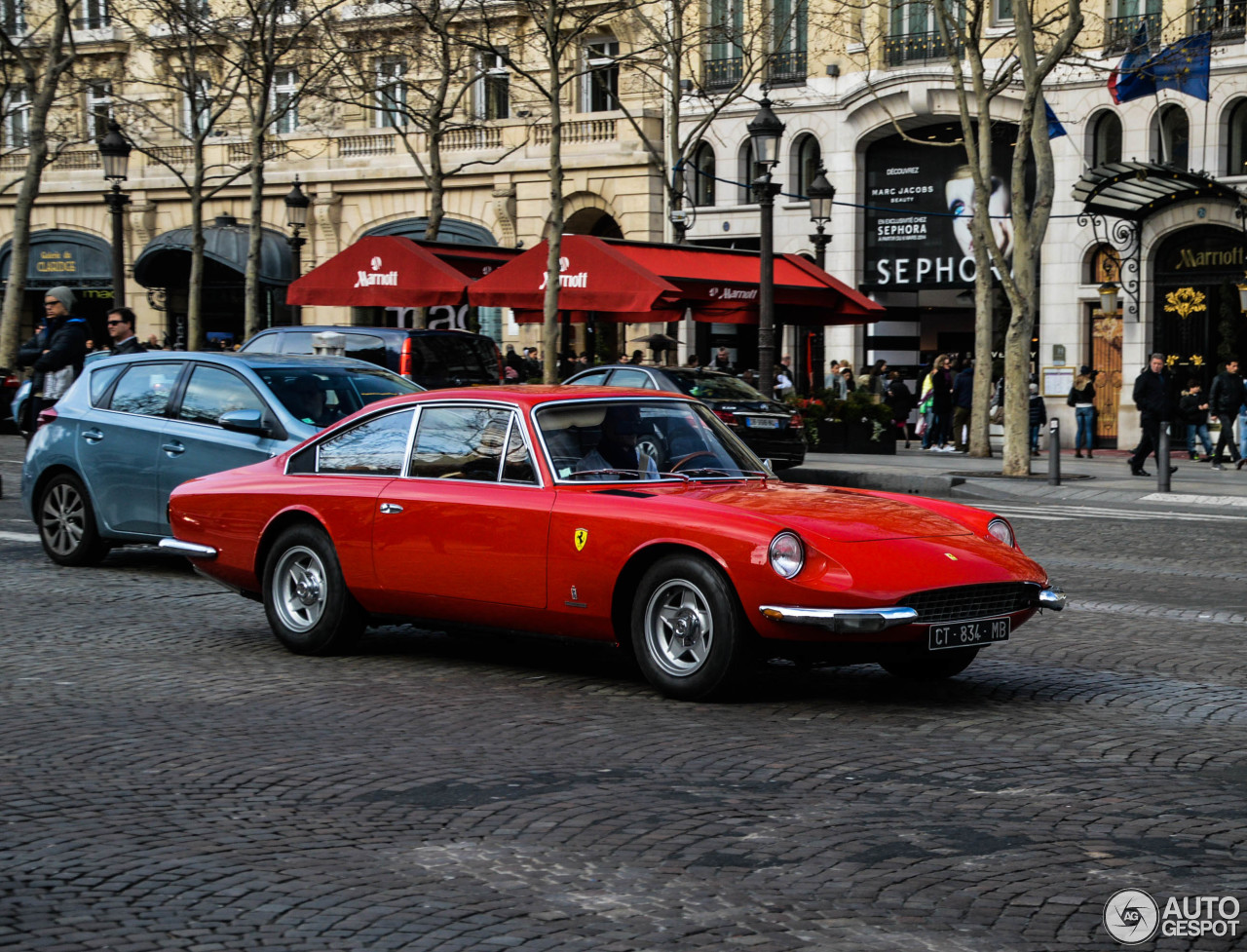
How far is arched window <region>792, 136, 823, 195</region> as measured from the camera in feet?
128

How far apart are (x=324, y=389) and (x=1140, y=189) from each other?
2333 cm

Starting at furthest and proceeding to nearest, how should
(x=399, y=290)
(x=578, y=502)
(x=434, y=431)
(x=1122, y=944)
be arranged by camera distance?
(x=399, y=290), (x=434, y=431), (x=578, y=502), (x=1122, y=944)

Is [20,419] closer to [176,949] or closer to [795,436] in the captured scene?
[795,436]

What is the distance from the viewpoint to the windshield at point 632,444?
827cm

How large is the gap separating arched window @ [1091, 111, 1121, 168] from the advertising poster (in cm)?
176

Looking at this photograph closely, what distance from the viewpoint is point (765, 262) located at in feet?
81.0

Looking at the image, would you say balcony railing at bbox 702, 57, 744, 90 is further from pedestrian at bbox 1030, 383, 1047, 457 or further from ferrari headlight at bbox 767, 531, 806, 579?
ferrari headlight at bbox 767, 531, 806, 579

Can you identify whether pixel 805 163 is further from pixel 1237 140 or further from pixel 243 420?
pixel 243 420

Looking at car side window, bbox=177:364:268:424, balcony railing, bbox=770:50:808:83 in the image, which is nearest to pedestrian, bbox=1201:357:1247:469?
balcony railing, bbox=770:50:808:83

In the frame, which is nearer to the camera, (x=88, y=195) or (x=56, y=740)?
(x=56, y=740)

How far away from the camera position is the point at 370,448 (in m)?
9.05

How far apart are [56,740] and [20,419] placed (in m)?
11.3

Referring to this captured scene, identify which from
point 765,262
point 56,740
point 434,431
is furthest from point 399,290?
point 56,740

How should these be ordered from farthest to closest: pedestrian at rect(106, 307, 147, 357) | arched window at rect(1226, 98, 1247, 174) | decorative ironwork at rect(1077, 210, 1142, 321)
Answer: decorative ironwork at rect(1077, 210, 1142, 321) < arched window at rect(1226, 98, 1247, 174) < pedestrian at rect(106, 307, 147, 357)
